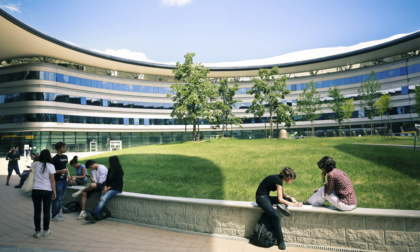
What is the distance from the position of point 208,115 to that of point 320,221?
27.2 meters

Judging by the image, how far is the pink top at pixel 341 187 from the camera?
5398mm

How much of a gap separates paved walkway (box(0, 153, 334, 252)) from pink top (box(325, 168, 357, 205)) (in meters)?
1.28

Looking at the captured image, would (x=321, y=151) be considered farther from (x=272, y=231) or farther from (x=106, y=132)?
(x=106, y=132)

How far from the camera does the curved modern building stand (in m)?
40.0

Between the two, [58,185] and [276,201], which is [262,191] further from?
[58,185]

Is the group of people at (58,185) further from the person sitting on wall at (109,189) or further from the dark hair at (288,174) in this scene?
the dark hair at (288,174)

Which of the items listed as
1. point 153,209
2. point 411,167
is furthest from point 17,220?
point 411,167

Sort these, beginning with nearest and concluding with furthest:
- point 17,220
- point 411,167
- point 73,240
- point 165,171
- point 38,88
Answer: point 73,240, point 17,220, point 411,167, point 165,171, point 38,88

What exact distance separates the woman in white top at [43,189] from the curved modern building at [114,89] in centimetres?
3080

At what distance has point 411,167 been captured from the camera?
11.1 m

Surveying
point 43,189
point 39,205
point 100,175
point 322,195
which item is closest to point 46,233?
point 39,205

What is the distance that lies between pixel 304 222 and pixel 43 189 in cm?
610

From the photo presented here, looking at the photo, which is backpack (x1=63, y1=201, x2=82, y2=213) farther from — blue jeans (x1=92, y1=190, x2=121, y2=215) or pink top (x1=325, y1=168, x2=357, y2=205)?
pink top (x1=325, y1=168, x2=357, y2=205)

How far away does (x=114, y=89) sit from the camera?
4953cm
